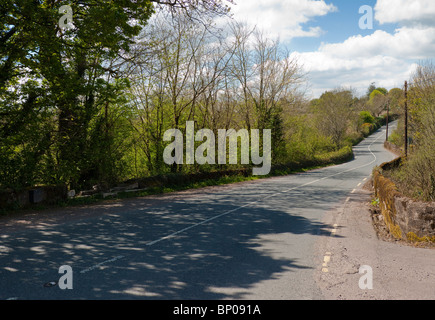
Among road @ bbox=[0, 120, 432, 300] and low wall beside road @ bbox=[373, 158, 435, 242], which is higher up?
low wall beside road @ bbox=[373, 158, 435, 242]

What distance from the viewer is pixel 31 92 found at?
12031 millimetres

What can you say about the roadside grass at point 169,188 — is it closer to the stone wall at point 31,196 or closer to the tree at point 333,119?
the stone wall at point 31,196

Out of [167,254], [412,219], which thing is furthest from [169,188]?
[412,219]

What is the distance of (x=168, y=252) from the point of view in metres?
6.64

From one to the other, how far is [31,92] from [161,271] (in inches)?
379

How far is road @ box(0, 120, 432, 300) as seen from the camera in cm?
485

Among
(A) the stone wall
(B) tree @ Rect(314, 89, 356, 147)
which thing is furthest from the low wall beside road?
(B) tree @ Rect(314, 89, 356, 147)

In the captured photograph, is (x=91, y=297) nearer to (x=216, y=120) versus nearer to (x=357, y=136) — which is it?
(x=216, y=120)

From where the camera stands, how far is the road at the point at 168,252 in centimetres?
485

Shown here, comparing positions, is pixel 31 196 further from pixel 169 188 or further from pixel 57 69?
pixel 169 188

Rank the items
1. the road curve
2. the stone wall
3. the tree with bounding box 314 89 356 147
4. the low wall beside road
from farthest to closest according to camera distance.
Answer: the tree with bounding box 314 89 356 147, the stone wall, the low wall beside road, the road curve

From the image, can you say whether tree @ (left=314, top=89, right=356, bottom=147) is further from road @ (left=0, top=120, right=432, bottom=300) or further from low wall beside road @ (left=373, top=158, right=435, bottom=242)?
low wall beside road @ (left=373, top=158, right=435, bottom=242)

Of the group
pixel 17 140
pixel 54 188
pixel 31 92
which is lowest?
pixel 54 188

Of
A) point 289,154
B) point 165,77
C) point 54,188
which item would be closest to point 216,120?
point 165,77
